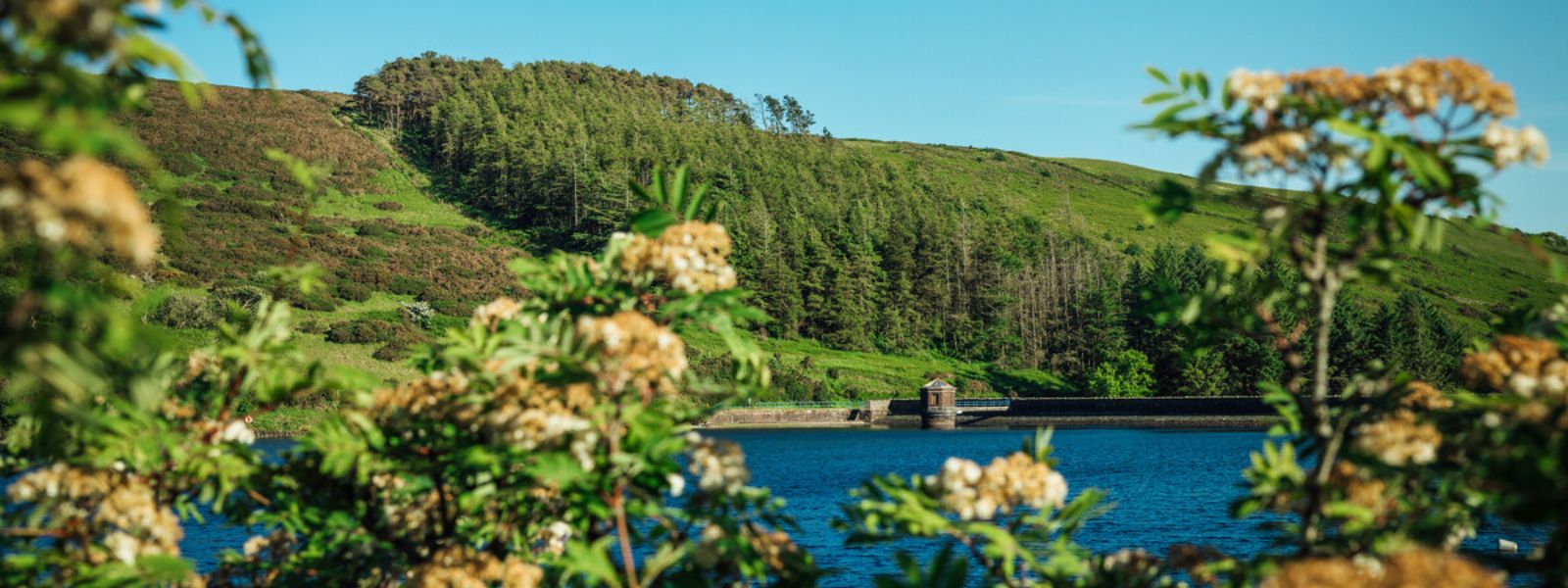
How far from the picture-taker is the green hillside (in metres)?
93.4

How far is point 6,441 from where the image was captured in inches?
203

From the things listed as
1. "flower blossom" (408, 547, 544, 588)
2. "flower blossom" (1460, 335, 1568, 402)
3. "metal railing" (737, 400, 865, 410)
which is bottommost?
"metal railing" (737, 400, 865, 410)

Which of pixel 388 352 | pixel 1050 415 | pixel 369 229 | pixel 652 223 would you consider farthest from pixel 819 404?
pixel 652 223

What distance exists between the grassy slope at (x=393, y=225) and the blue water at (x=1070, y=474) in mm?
21026

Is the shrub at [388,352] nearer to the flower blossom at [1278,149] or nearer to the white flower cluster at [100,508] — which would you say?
the white flower cluster at [100,508]

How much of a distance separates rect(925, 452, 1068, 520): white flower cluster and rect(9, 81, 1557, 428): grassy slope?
66254 mm

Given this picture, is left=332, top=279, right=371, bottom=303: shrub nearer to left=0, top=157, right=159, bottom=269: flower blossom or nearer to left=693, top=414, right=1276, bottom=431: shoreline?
left=693, top=414, right=1276, bottom=431: shoreline

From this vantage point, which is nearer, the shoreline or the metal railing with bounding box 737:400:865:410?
the shoreline

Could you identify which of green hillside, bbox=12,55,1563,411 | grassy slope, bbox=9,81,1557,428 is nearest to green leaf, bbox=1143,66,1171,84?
grassy slope, bbox=9,81,1557,428

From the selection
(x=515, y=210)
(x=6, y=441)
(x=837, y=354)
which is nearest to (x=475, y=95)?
(x=515, y=210)

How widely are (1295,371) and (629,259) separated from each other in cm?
289

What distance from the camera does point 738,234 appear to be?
400ft

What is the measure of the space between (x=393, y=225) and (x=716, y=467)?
11509 centimetres

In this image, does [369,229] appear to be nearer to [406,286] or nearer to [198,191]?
[198,191]
